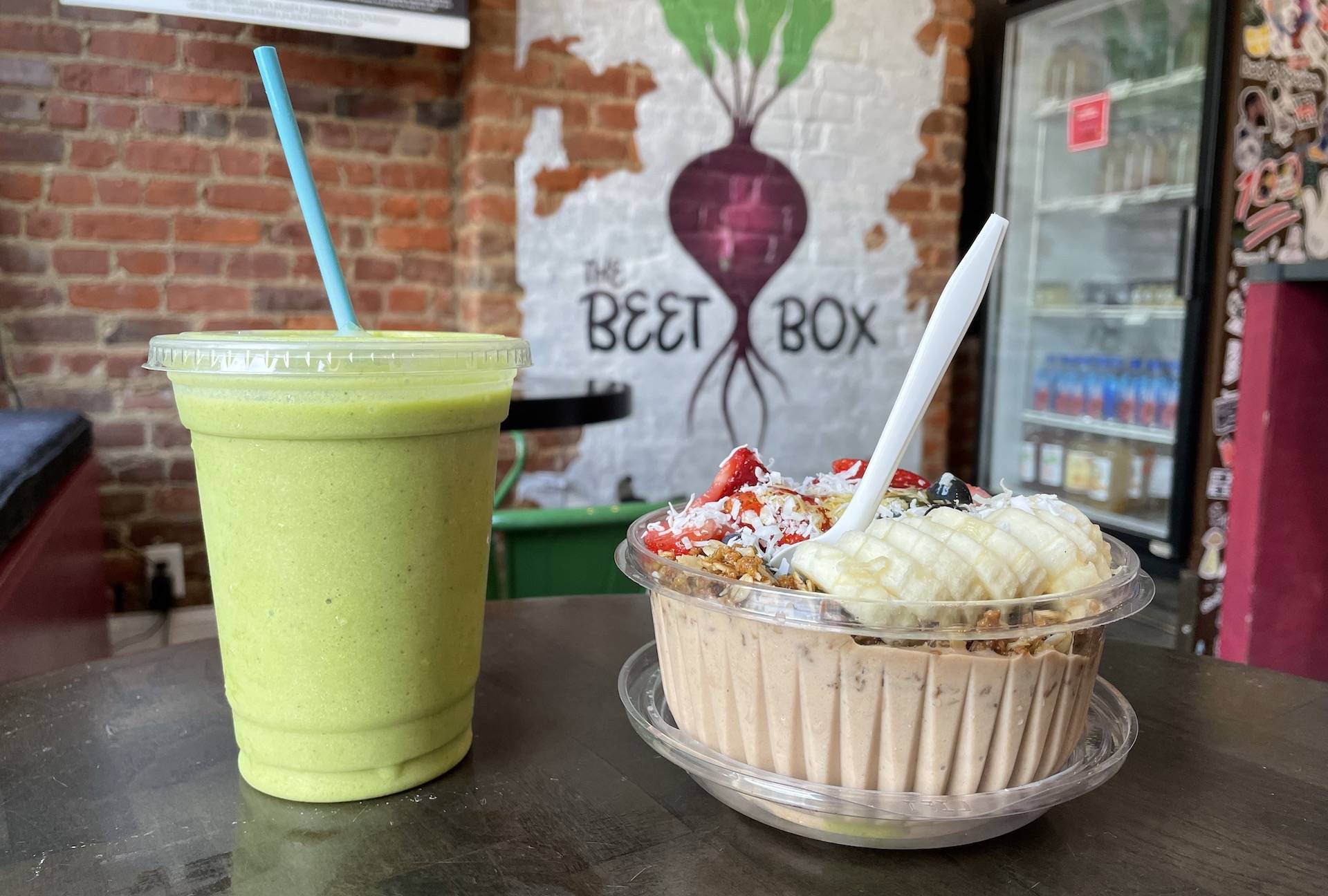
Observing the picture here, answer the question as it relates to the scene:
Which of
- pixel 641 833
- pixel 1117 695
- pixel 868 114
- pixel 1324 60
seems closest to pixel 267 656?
pixel 641 833

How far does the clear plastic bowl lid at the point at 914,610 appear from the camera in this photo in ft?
1.69

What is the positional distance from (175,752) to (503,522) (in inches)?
47.2

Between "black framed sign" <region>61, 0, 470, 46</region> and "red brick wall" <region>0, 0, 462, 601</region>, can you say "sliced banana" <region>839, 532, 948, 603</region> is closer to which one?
"black framed sign" <region>61, 0, 470, 46</region>

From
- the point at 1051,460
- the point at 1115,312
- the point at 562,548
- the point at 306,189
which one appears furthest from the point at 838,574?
the point at 1051,460

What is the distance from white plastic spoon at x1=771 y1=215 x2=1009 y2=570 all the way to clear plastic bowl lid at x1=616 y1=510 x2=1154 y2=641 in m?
0.07

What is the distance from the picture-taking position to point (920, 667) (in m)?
0.52

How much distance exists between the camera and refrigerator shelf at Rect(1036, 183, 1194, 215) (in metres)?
3.21

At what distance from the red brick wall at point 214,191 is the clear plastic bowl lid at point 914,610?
7.41 ft

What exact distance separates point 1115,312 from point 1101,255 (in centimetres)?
41

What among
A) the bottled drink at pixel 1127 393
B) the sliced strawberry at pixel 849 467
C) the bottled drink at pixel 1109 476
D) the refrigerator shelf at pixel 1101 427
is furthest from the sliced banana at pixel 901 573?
the bottled drink at pixel 1109 476

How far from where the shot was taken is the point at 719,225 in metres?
2.95

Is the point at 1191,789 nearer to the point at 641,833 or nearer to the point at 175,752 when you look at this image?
the point at 641,833

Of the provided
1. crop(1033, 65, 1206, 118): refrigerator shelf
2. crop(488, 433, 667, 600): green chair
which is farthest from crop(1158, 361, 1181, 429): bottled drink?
crop(488, 433, 667, 600): green chair

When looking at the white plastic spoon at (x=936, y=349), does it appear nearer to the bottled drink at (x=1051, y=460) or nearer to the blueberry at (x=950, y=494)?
the blueberry at (x=950, y=494)
